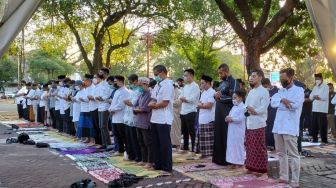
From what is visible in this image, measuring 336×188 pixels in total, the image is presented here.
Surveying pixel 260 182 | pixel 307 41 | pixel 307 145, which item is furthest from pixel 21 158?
pixel 307 41

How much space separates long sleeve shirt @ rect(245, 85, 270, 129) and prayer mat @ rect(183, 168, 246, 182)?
3.22 ft

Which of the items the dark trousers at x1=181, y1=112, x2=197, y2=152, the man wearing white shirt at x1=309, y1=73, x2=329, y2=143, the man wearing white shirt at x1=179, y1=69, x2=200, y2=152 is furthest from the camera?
the man wearing white shirt at x1=309, y1=73, x2=329, y2=143

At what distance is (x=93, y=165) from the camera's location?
925cm

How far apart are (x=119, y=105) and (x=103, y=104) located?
124cm

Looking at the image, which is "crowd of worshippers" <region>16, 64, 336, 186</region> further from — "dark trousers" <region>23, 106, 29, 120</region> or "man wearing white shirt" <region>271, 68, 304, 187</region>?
"dark trousers" <region>23, 106, 29, 120</region>

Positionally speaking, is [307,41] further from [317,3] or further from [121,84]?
[317,3]

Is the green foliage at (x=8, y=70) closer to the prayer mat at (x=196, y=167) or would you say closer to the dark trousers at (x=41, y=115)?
the dark trousers at (x=41, y=115)

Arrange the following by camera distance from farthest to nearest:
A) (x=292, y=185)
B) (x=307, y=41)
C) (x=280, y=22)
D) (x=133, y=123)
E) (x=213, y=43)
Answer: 1. (x=213, y=43)
2. (x=307, y=41)
3. (x=280, y=22)
4. (x=133, y=123)
5. (x=292, y=185)

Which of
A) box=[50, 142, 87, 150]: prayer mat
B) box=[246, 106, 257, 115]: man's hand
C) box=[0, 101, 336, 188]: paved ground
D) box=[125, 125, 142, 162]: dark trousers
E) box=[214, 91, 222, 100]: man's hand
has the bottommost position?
box=[0, 101, 336, 188]: paved ground

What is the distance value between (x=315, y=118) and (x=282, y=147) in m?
6.26

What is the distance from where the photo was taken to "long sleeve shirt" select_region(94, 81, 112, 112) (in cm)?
1118

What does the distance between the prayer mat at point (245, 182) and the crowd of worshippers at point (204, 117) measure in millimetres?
222

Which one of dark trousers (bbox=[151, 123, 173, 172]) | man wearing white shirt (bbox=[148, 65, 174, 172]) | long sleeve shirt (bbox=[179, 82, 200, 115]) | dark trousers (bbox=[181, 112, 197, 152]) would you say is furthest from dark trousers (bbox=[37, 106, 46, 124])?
Answer: man wearing white shirt (bbox=[148, 65, 174, 172])

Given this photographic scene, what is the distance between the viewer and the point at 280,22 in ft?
39.2
